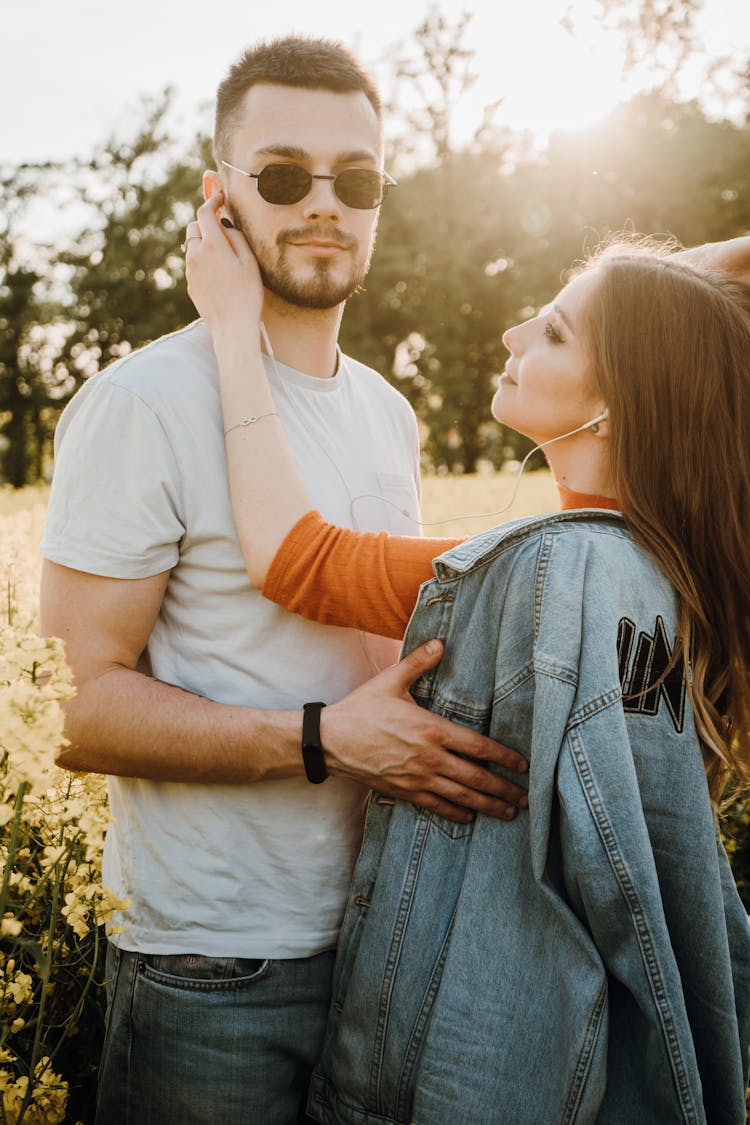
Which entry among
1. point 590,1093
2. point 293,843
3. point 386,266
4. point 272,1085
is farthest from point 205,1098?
point 386,266

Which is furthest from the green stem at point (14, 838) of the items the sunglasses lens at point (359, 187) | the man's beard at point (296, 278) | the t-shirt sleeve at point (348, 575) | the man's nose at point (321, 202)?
the sunglasses lens at point (359, 187)

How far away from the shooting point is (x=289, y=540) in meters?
2.42

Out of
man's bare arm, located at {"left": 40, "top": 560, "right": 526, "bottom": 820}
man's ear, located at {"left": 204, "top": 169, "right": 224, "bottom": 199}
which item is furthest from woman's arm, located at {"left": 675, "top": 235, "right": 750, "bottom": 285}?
man's bare arm, located at {"left": 40, "top": 560, "right": 526, "bottom": 820}

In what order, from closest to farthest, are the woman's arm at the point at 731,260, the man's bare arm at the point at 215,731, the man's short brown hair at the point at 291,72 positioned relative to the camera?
the man's bare arm at the point at 215,731 < the man's short brown hair at the point at 291,72 < the woman's arm at the point at 731,260

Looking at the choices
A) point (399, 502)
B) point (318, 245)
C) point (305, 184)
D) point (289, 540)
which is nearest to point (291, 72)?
point (305, 184)

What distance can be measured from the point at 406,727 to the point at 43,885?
874 mm

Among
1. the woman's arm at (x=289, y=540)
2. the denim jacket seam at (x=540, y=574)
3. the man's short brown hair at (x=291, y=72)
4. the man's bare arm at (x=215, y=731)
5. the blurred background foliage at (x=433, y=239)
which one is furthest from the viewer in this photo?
the blurred background foliage at (x=433, y=239)

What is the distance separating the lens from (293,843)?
250 cm

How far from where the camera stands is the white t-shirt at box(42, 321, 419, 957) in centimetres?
234

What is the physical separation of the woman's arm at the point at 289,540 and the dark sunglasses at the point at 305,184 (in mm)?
388

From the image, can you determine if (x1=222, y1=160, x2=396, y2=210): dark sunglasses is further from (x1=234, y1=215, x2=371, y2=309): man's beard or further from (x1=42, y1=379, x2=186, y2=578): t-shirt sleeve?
(x1=42, y1=379, x2=186, y2=578): t-shirt sleeve

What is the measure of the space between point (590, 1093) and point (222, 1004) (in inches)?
34.0

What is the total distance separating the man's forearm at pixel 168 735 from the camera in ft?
7.65

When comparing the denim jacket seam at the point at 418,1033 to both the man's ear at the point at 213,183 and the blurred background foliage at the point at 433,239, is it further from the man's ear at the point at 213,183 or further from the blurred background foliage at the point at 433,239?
the blurred background foliage at the point at 433,239
